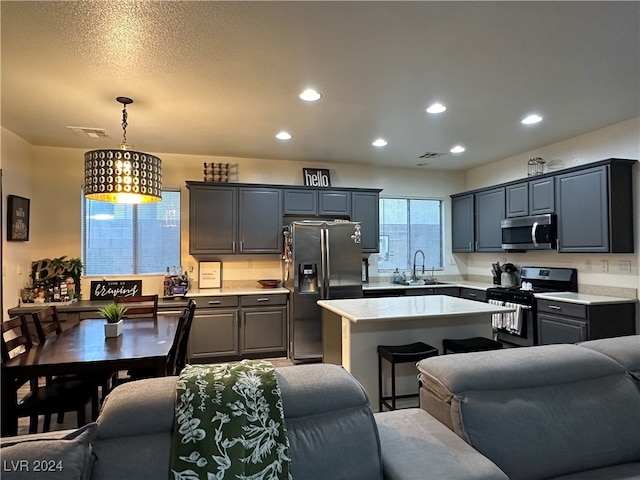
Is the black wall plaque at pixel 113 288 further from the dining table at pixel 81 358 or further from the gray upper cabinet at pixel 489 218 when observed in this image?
the gray upper cabinet at pixel 489 218

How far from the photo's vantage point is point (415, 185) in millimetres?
6082

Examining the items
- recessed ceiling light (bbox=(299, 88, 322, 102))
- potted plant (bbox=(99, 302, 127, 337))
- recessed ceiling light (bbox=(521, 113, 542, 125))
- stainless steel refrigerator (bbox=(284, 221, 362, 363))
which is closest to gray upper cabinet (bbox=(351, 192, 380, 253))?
stainless steel refrigerator (bbox=(284, 221, 362, 363))

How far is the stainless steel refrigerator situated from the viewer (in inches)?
183

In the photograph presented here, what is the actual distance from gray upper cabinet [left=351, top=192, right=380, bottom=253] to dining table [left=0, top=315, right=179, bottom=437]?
3.22 meters

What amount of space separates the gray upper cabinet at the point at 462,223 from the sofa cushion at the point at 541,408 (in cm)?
418

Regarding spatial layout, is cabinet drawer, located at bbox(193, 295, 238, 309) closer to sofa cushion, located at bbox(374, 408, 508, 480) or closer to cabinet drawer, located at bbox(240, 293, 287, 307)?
cabinet drawer, located at bbox(240, 293, 287, 307)

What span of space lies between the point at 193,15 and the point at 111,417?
1995mm

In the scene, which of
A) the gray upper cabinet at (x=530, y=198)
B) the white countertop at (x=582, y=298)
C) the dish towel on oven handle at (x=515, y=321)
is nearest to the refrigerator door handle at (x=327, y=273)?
the dish towel on oven handle at (x=515, y=321)

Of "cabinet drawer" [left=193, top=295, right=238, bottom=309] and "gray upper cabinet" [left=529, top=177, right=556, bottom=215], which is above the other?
"gray upper cabinet" [left=529, top=177, right=556, bottom=215]

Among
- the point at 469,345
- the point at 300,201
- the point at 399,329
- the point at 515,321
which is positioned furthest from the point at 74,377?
the point at 515,321

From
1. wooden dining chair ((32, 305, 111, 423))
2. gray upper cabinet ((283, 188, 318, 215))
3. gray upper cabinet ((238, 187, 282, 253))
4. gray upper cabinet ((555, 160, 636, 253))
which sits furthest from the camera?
gray upper cabinet ((283, 188, 318, 215))

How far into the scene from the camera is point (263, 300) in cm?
469

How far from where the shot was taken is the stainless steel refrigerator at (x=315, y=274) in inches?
183

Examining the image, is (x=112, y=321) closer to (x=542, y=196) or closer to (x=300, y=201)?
(x=300, y=201)
